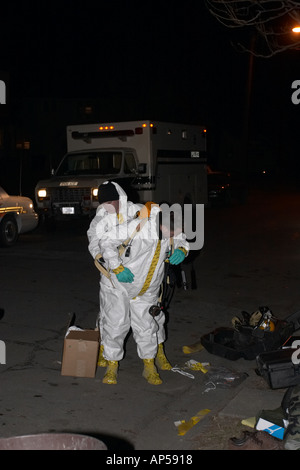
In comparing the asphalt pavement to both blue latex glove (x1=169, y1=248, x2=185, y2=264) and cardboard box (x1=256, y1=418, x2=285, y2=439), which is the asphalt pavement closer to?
cardboard box (x1=256, y1=418, x2=285, y2=439)

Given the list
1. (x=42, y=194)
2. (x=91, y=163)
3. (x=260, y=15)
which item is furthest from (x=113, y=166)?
(x=260, y=15)

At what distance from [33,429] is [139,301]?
1462 mm

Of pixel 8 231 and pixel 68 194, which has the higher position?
pixel 68 194

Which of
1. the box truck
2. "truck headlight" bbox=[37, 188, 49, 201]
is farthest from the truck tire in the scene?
"truck headlight" bbox=[37, 188, 49, 201]

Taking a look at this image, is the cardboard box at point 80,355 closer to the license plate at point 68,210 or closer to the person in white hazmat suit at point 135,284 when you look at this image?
the person in white hazmat suit at point 135,284

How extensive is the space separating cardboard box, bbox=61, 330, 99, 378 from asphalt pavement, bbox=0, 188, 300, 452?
0.09 metres

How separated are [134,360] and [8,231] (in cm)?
846

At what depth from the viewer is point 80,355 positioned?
18.8ft

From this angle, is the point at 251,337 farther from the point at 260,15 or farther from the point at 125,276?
the point at 260,15

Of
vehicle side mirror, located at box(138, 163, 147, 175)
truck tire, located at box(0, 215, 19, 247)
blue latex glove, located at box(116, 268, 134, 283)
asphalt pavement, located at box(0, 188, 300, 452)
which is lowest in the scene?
asphalt pavement, located at box(0, 188, 300, 452)

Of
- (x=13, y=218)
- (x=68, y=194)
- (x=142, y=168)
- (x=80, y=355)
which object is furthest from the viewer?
(x=142, y=168)

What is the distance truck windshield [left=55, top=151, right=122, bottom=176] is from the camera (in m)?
16.8

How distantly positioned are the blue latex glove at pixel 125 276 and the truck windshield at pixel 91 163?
1149 centimetres
